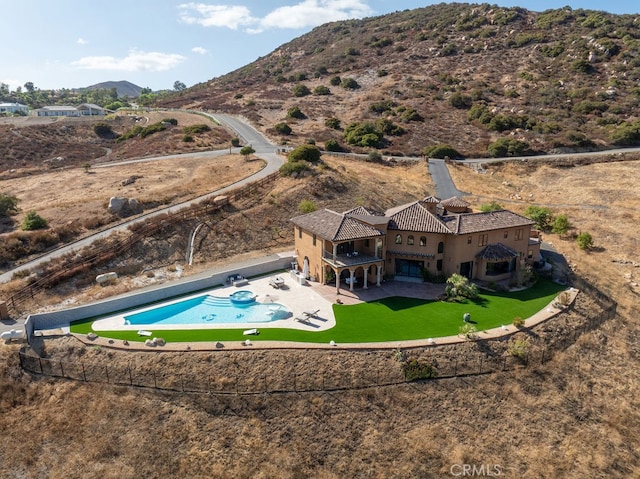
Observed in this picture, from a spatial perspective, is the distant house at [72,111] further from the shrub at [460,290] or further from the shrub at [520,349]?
the shrub at [520,349]

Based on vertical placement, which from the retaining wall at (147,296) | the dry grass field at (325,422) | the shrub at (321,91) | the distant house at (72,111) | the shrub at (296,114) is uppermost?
the shrub at (321,91)

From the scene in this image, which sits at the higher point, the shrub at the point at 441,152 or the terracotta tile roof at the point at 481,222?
the shrub at the point at 441,152

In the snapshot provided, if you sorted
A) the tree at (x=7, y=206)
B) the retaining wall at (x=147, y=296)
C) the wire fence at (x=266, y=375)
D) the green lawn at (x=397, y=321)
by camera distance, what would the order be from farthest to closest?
the tree at (x=7, y=206) → the retaining wall at (x=147, y=296) → the green lawn at (x=397, y=321) → the wire fence at (x=266, y=375)

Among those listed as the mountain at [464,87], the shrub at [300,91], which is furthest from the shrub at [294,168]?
the shrub at [300,91]

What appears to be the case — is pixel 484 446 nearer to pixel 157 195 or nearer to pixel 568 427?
pixel 568 427

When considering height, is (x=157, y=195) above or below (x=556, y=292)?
above

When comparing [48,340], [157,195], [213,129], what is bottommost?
[48,340]

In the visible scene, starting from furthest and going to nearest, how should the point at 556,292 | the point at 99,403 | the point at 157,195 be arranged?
the point at 157,195, the point at 556,292, the point at 99,403

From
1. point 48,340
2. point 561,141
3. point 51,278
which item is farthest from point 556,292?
point 561,141
